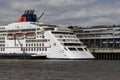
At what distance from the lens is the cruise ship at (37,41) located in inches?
4601

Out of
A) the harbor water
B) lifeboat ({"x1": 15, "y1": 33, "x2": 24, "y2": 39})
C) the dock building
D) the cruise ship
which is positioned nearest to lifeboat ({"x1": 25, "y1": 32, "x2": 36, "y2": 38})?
the cruise ship

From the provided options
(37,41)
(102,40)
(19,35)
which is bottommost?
(102,40)

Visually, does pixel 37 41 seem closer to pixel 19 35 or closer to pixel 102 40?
pixel 19 35

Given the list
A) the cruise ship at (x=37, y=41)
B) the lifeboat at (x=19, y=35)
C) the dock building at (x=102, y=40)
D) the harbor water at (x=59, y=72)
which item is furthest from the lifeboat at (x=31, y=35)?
the harbor water at (x=59, y=72)

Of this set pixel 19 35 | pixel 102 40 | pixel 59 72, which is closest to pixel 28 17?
pixel 19 35

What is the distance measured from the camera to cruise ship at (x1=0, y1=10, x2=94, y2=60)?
383ft

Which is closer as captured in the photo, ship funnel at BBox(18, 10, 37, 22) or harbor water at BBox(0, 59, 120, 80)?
harbor water at BBox(0, 59, 120, 80)

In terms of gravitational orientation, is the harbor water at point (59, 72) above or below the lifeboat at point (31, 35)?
below

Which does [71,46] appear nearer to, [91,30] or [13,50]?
[13,50]

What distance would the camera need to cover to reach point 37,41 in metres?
126

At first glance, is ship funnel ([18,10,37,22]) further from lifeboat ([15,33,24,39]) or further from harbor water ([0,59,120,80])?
harbor water ([0,59,120,80])

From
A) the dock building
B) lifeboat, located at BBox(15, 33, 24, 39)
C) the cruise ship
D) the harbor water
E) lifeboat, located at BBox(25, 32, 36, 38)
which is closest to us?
the harbor water

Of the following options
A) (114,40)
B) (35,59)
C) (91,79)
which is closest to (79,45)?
(35,59)

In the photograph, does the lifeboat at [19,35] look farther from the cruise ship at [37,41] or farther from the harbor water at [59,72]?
the harbor water at [59,72]
